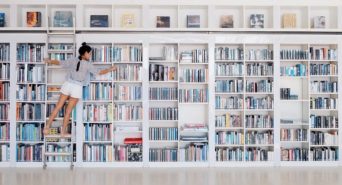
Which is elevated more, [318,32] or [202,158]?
[318,32]

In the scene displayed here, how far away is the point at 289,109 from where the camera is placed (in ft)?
29.1

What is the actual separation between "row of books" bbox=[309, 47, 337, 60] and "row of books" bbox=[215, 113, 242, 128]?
5.86 feet

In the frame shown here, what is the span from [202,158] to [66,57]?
303 cm

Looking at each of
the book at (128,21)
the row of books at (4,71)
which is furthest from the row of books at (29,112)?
the book at (128,21)

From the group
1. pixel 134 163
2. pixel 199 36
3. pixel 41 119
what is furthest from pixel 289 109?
pixel 41 119

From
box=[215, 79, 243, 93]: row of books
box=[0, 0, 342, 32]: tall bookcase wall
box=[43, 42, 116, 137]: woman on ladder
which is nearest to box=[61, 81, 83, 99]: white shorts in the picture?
box=[43, 42, 116, 137]: woman on ladder

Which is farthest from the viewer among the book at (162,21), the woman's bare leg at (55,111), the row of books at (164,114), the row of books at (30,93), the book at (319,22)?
the book at (319,22)

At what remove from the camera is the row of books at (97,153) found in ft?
27.5

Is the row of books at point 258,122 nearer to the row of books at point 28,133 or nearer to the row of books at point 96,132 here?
the row of books at point 96,132

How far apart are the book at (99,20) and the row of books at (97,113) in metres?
1.44

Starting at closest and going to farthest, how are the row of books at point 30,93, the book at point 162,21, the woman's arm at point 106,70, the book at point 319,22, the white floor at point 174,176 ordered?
1. the white floor at point 174,176
2. the woman's arm at point 106,70
3. the row of books at point 30,93
4. the book at point 162,21
5. the book at point 319,22

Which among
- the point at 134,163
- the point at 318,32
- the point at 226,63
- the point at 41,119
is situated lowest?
the point at 134,163

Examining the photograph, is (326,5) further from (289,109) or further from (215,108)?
(215,108)

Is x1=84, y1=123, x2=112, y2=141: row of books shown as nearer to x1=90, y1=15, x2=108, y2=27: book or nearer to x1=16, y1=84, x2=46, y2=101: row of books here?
x1=16, y1=84, x2=46, y2=101: row of books
